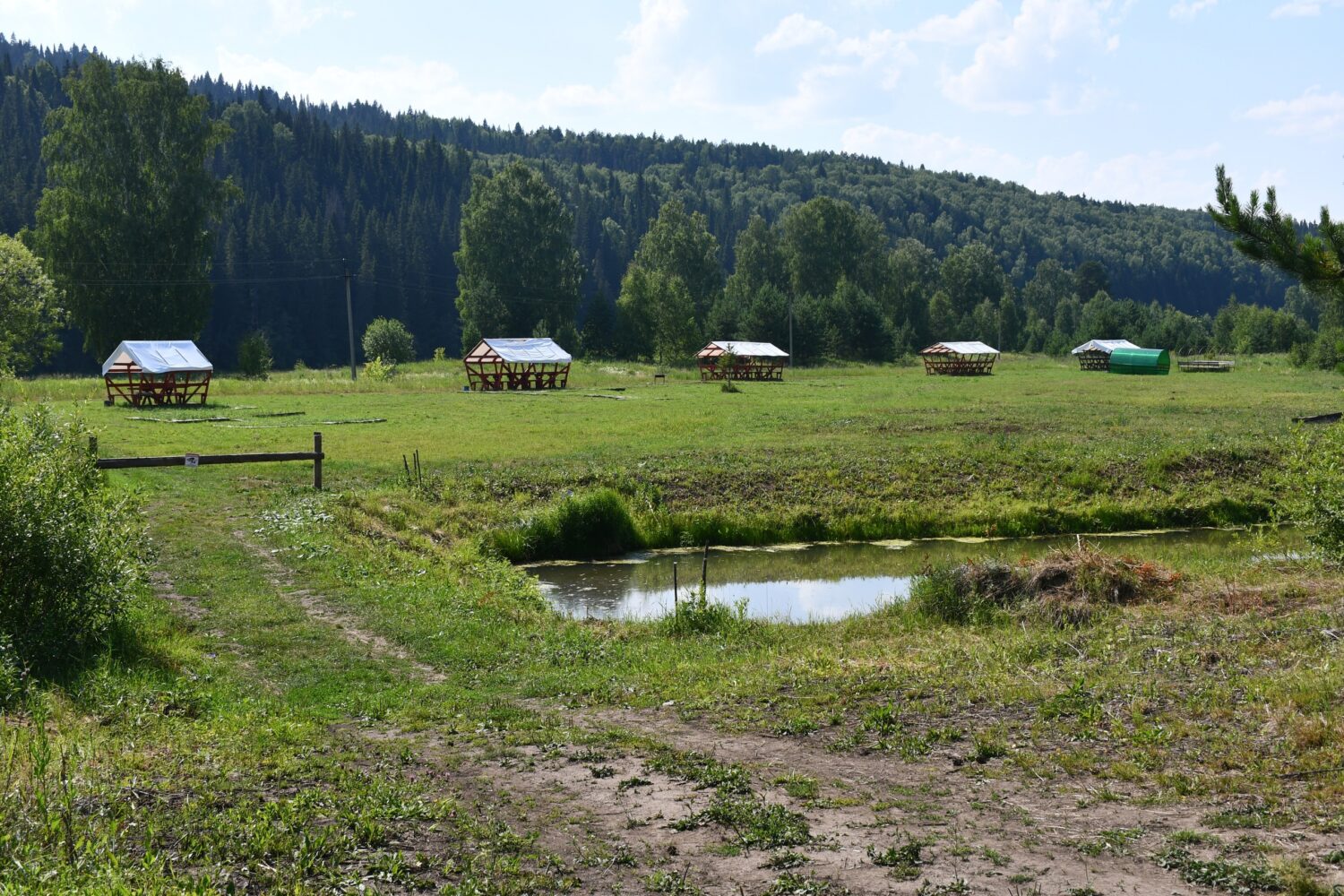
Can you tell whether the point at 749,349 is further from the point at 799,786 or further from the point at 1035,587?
the point at 799,786

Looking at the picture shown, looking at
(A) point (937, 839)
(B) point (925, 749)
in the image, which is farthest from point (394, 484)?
(A) point (937, 839)

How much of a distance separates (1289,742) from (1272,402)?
186 feet

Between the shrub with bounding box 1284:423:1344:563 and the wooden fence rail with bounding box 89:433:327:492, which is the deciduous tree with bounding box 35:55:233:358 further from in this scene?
the shrub with bounding box 1284:423:1344:563

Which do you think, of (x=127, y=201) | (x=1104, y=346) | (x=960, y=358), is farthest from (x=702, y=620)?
(x=1104, y=346)

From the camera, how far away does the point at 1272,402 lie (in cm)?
5912

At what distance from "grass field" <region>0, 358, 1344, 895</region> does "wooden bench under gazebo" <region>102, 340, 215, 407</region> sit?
3482 cm

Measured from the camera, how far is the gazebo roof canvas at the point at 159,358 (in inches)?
2267

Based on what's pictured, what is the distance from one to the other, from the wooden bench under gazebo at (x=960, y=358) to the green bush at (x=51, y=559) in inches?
4035

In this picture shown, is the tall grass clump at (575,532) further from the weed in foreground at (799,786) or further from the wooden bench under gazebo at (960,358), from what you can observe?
the wooden bench under gazebo at (960,358)

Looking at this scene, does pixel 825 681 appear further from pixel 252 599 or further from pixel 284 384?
pixel 284 384

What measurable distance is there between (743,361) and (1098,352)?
47.7 meters

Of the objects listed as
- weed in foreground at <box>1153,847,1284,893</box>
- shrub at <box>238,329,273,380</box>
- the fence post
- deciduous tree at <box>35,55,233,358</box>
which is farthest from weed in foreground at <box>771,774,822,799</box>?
shrub at <box>238,329,273,380</box>

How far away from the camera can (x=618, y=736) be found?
422 inches

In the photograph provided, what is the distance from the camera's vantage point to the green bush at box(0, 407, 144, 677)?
40.9 feet
